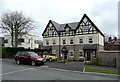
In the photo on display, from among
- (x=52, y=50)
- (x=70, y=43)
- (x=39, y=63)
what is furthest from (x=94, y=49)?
(x=39, y=63)

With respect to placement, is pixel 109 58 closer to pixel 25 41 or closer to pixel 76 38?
pixel 76 38

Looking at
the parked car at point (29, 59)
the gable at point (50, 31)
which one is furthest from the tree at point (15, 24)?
the parked car at point (29, 59)

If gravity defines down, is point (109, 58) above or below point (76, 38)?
below

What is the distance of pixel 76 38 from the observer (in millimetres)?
41562

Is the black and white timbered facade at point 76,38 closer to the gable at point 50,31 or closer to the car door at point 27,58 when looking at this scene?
the gable at point 50,31

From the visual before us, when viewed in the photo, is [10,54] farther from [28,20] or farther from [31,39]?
[31,39]

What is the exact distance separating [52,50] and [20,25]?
10.7 m

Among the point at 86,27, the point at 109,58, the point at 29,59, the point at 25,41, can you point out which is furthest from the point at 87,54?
the point at 25,41

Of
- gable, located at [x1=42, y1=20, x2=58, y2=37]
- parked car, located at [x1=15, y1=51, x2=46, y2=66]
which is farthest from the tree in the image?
Result: parked car, located at [x1=15, y1=51, x2=46, y2=66]

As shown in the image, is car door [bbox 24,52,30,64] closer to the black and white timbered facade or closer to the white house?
the black and white timbered facade

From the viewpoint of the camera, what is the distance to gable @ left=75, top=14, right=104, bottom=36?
39269 millimetres

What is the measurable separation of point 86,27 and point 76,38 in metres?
3.62

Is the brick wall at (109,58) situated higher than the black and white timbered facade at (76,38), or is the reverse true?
the black and white timbered facade at (76,38)

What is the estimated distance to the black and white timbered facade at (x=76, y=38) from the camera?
127 ft
